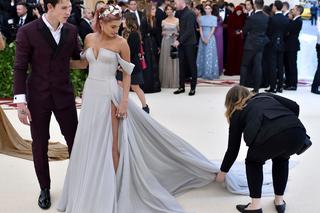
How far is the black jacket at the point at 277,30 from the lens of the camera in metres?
7.93

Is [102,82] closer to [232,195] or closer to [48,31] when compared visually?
[48,31]

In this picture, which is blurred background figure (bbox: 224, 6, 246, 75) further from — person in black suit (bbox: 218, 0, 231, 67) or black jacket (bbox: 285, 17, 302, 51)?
black jacket (bbox: 285, 17, 302, 51)

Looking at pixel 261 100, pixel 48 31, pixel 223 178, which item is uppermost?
pixel 48 31

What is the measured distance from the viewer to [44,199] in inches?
141

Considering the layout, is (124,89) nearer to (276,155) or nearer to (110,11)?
(110,11)

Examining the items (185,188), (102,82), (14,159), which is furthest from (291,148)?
(14,159)

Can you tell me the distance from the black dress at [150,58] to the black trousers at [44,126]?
14.9 ft

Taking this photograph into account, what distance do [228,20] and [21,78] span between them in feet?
23.2

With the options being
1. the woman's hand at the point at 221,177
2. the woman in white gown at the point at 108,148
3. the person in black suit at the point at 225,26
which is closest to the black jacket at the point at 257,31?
the person in black suit at the point at 225,26

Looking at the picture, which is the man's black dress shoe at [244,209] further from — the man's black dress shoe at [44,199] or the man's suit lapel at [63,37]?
the man's suit lapel at [63,37]

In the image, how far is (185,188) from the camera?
3.85 metres

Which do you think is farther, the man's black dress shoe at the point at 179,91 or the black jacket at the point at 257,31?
the man's black dress shoe at the point at 179,91

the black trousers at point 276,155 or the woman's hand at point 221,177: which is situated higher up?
the black trousers at point 276,155

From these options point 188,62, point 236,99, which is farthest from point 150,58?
point 236,99
